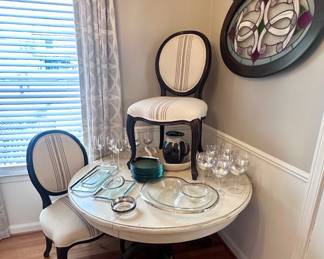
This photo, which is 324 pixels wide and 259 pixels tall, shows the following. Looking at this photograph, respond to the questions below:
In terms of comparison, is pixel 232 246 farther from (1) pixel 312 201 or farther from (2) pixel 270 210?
(1) pixel 312 201

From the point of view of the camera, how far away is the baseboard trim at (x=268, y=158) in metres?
1.25

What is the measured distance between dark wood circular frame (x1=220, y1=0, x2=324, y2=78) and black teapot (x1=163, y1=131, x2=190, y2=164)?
0.64m

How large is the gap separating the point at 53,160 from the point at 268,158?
1.48 metres

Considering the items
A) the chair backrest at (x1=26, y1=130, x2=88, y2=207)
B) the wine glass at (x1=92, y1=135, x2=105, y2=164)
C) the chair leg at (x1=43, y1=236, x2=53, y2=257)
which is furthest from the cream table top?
the chair leg at (x1=43, y1=236, x2=53, y2=257)

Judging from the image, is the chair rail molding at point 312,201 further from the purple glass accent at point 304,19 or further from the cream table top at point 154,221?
the purple glass accent at point 304,19

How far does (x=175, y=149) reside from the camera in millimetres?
1660

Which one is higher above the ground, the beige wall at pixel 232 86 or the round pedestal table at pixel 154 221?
the beige wall at pixel 232 86

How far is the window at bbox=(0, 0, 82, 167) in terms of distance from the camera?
1.71 meters

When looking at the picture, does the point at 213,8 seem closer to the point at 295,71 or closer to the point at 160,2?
the point at 160,2

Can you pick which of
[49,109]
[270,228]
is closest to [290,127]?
[270,228]

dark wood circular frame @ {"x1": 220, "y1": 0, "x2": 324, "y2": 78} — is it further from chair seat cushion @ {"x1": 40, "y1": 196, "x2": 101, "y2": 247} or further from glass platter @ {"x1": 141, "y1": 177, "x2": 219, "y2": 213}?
chair seat cushion @ {"x1": 40, "y1": 196, "x2": 101, "y2": 247}

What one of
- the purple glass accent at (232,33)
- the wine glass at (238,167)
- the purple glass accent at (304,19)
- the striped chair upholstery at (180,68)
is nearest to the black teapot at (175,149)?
the striped chair upholstery at (180,68)

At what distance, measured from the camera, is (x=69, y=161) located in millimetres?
1754

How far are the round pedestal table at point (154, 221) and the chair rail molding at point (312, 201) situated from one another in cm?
32
